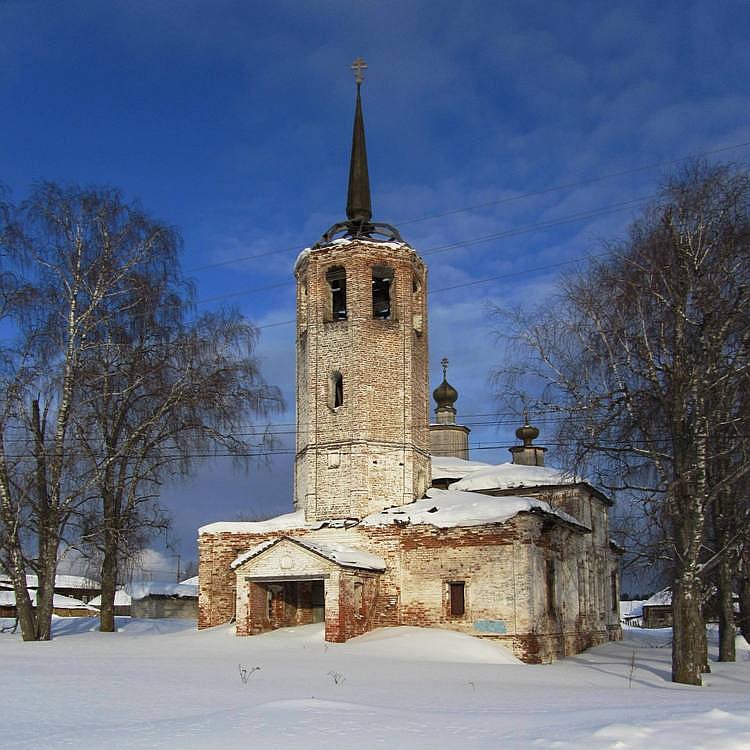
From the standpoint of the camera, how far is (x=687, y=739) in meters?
7.59

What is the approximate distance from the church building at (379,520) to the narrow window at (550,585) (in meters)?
0.05

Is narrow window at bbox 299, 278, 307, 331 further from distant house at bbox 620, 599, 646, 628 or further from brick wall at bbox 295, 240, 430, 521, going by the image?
distant house at bbox 620, 599, 646, 628

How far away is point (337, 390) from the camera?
25250mm

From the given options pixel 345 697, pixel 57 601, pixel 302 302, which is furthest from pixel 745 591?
pixel 57 601

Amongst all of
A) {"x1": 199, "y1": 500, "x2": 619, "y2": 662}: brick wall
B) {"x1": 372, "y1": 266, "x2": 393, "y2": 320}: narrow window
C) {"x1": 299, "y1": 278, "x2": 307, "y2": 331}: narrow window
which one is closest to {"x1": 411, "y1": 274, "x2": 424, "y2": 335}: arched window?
{"x1": 372, "y1": 266, "x2": 393, "y2": 320}: narrow window

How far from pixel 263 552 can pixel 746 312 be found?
12.4m

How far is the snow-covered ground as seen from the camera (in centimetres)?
819

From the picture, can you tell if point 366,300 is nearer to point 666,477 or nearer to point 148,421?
point 148,421

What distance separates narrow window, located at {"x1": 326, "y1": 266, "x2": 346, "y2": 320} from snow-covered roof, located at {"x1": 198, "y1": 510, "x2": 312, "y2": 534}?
5.66 metres

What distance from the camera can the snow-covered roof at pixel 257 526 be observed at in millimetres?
24484

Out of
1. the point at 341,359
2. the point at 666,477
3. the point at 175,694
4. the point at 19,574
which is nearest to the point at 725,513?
the point at 666,477

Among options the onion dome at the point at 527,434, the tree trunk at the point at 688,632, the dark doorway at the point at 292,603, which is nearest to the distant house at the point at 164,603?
the onion dome at the point at 527,434

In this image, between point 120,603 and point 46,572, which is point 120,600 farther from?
point 46,572

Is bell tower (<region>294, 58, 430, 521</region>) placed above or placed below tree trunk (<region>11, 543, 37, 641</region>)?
above
